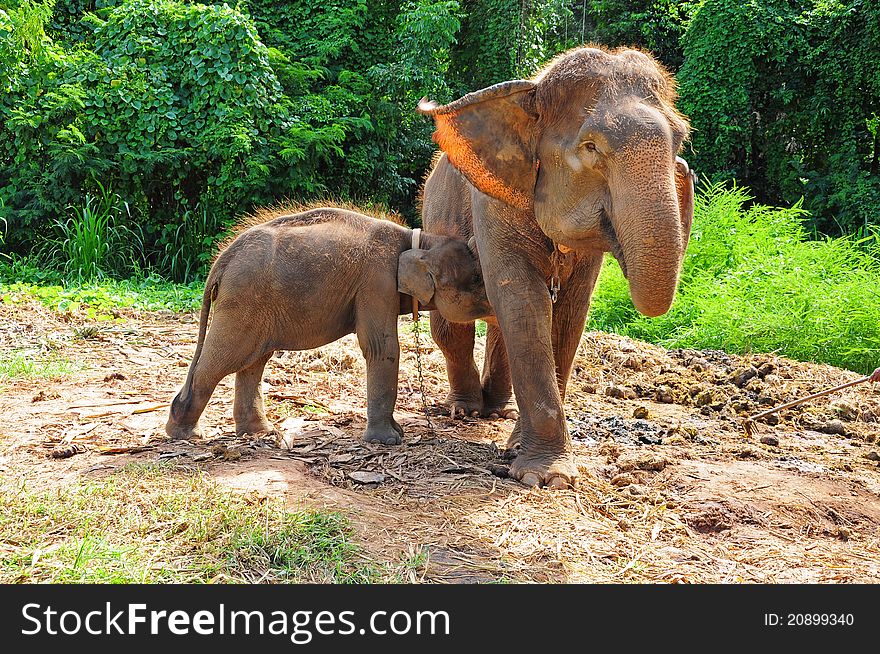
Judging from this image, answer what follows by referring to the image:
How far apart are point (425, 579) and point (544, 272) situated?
5.84 ft

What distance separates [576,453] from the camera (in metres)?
4.94

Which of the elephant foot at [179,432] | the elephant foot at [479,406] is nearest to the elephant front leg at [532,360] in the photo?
the elephant foot at [479,406]

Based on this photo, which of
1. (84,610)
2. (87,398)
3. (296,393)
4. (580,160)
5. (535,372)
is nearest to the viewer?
(84,610)

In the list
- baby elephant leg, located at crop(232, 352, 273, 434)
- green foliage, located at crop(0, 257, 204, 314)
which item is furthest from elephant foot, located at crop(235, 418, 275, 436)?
green foliage, located at crop(0, 257, 204, 314)

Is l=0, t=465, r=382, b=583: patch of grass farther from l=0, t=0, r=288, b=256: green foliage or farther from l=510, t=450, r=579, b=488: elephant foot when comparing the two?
l=0, t=0, r=288, b=256: green foliage

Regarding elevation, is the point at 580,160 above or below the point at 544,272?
above

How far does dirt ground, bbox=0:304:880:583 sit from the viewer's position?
3.45 metres

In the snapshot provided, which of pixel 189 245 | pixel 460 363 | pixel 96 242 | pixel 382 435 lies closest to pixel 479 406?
pixel 460 363

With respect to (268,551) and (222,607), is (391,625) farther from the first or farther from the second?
(268,551)

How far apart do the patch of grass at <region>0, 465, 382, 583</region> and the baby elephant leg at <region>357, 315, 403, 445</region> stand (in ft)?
3.64

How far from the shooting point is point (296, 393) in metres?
6.16

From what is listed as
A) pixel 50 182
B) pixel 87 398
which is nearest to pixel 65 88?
pixel 50 182

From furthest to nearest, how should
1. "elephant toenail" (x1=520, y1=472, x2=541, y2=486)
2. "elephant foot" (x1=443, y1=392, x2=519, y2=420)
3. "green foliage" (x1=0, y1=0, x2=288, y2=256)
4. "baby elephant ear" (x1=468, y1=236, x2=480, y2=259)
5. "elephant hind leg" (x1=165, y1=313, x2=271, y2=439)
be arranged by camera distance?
"green foliage" (x1=0, y1=0, x2=288, y2=256), "elephant foot" (x1=443, y1=392, x2=519, y2=420), "baby elephant ear" (x1=468, y1=236, x2=480, y2=259), "elephant hind leg" (x1=165, y1=313, x2=271, y2=439), "elephant toenail" (x1=520, y1=472, x2=541, y2=486)

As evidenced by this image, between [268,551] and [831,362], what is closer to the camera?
[268,551]
